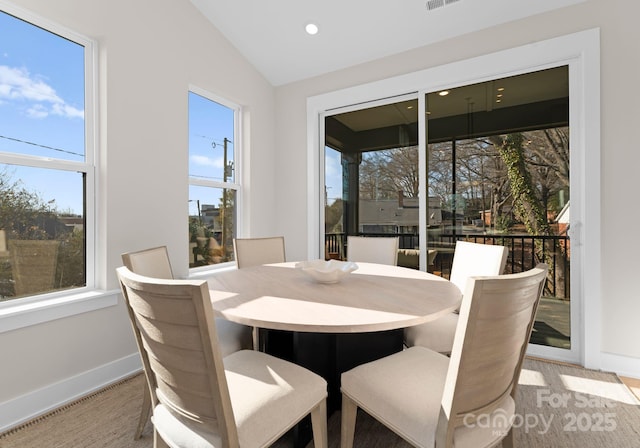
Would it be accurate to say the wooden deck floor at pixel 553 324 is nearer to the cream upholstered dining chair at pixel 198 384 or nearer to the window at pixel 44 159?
the cream upholstered dining chair at pixel 198 384

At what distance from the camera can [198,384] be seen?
935 millimetres

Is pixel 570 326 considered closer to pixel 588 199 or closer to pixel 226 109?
pixel 588 199

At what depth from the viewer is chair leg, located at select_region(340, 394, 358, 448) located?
1264 mm

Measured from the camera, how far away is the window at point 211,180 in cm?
307

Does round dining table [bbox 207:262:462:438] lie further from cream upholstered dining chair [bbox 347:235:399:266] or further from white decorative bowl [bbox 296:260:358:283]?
cream upholstered dining chair [bbox 347:235:399:266]

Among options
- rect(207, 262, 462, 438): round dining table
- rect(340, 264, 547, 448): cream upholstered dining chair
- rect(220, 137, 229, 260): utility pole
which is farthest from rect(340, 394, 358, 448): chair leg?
rect(220, 137, 229, 260): utility pole

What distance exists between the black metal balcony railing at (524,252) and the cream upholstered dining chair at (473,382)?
188cm

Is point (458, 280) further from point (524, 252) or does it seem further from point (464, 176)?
point (464, 176)

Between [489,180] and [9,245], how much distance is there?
3494mm

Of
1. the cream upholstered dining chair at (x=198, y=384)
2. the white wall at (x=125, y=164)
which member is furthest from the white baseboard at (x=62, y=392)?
the cream upholstered dining chair at (x=198, y=384)

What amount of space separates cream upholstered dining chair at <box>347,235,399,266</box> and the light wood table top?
663 millimetres

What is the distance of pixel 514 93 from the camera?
2754 mm

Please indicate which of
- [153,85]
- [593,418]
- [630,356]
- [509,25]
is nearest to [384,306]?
[593,418]

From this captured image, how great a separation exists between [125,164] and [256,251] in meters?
1.18
